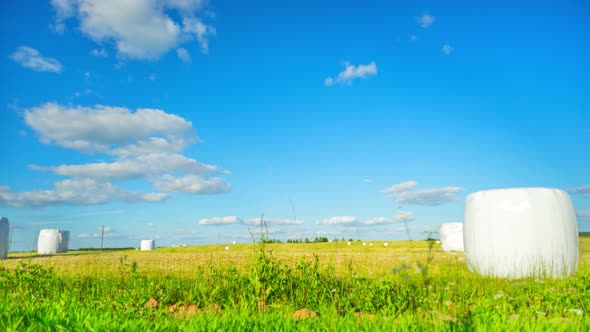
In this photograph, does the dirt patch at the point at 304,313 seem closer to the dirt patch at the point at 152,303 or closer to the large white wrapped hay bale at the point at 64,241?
the dirt patch at the point at 152,303

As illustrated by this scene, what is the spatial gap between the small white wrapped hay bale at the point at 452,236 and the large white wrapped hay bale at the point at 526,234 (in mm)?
8981

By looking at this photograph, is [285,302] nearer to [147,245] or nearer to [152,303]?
[152,303]

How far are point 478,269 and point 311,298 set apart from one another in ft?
15.1

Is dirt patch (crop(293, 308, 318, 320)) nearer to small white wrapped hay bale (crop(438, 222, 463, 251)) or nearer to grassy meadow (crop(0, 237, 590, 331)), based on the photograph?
grassy meadow (crop(0, 237, 590, 331))

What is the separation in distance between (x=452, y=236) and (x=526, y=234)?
31.9 feet

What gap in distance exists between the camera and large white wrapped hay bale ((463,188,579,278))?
8.77 meters

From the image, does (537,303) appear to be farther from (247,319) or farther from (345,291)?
(247,319)

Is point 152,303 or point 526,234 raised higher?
point 526,234

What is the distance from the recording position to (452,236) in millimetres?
18219

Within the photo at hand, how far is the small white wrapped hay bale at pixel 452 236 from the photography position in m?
18.1

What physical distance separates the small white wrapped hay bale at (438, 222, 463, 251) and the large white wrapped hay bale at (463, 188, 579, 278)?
29.5 feet

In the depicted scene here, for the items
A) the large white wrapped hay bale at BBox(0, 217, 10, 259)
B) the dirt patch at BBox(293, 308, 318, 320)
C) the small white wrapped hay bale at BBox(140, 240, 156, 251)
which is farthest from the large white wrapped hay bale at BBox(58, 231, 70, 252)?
the dirt patch at BBox(293, 308, 318, 320)

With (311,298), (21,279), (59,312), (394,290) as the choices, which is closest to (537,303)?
(394,290)

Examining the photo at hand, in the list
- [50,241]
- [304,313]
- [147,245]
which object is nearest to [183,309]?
[304,313]
